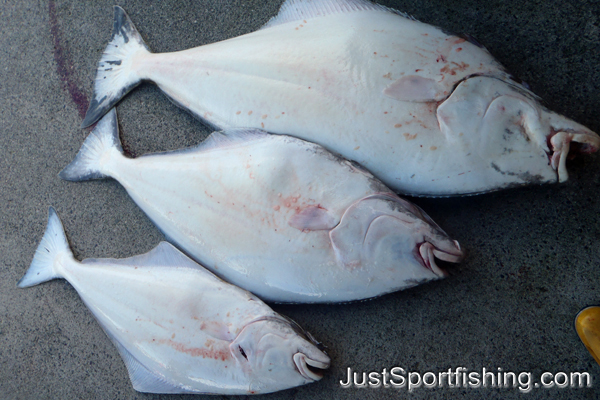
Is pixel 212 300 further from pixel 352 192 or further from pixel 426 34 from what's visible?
pixel 426 34

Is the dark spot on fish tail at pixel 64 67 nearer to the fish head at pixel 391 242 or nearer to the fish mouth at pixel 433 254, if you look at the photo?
the fish head at pixel 391 242

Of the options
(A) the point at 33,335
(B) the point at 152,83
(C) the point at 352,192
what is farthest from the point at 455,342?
(A) the point at 33,335

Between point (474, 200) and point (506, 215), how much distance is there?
0.10 metres

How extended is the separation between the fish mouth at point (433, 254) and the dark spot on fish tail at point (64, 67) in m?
1.35

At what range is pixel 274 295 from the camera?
45.5 inches

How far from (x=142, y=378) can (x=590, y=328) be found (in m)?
1.35

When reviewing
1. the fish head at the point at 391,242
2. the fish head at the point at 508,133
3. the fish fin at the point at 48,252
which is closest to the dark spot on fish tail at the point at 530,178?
the fish head at the point at 508,133

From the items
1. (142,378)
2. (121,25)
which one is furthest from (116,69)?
(142,378)

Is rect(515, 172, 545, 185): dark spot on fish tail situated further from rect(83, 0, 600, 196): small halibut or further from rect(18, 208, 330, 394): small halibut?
rect(18, 208, 330, 394): small halibut

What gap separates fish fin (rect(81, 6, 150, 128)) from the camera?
1.38 metres

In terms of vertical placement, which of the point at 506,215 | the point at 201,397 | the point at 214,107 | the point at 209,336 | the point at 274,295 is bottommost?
the point at 201,397

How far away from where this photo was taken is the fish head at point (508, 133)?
39.4 inches

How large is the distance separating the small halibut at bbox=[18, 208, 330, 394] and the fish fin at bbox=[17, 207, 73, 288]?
0.16m

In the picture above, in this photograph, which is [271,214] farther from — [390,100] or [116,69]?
[116,69]
